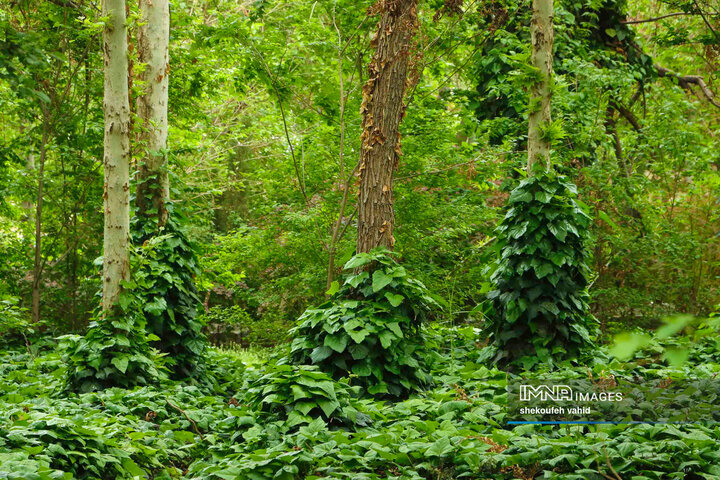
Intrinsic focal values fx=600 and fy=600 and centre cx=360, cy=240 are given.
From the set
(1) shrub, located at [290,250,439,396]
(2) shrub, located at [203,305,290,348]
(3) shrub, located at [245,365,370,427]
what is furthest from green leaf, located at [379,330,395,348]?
(2) shrub, located at [203,305,290,348]

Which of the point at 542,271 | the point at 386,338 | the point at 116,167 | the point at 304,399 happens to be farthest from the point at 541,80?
the point at 116,167

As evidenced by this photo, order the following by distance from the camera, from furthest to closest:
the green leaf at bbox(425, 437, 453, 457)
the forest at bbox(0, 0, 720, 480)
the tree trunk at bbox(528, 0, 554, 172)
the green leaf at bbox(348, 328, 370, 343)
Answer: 1. the tree trunk at bbox(528, 0, 554, 172)
2. the green leaf at bbox(348, 328, 370, 343)
3. the forest at bbox(0, 0, 720, 480)
4. the green leaf at bbox(425, 437, 453, 457)

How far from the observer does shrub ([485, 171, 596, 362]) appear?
5.39 metres

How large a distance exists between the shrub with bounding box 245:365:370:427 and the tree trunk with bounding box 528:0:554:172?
3065 millimetres

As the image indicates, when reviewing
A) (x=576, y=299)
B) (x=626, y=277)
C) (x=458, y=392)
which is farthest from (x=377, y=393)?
(x=626, y=277)

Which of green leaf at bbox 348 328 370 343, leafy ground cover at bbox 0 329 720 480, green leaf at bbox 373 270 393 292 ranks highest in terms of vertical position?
green leaf at bbox 373 270 393 292

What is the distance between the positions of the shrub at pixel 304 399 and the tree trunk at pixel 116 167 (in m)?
2.20

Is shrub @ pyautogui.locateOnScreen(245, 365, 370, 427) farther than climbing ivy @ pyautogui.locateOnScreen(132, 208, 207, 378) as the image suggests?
No

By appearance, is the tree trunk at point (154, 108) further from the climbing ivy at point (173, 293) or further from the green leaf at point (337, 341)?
the green leaf at point (337, 341)

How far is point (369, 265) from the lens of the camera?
5570 millimetres

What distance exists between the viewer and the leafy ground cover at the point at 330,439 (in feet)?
9.64

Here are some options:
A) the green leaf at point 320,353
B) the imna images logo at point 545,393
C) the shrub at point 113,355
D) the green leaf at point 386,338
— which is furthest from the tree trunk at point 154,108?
the imna images logo at point 545,393

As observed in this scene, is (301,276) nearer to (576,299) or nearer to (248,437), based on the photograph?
(576,299)

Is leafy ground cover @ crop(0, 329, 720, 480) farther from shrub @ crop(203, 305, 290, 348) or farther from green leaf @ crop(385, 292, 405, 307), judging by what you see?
shrub @ crop(203, 305, 290, 348)
